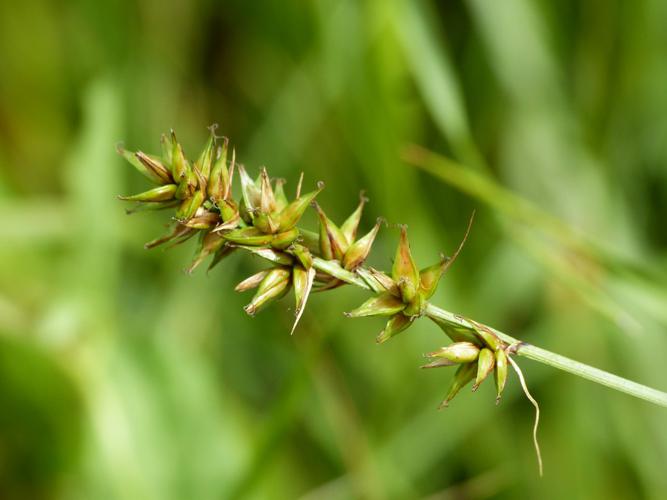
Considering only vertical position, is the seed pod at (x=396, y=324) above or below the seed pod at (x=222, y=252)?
below

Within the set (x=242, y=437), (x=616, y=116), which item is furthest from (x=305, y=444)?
(x=616, y=116)

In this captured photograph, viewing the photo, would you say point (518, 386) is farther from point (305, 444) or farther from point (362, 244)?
Result: point (362, 244)


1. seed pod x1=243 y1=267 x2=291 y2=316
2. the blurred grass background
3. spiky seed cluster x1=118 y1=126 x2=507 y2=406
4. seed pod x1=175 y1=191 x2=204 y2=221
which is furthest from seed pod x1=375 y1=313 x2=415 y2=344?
the blurred grass background

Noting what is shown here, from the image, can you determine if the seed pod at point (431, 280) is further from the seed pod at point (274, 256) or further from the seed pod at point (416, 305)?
the seed pod at point (274, 256)

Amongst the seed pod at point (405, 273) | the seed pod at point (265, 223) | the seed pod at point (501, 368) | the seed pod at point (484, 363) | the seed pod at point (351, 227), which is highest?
the seed pod at point (265, 223)

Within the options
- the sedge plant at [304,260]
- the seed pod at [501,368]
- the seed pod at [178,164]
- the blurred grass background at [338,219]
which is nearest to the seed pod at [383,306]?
the sedge plant at [304,260]

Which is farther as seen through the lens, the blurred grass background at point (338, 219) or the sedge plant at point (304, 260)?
the blurred grass background at point (338, 219)

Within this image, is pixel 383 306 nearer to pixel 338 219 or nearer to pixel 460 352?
pixel 460 352
